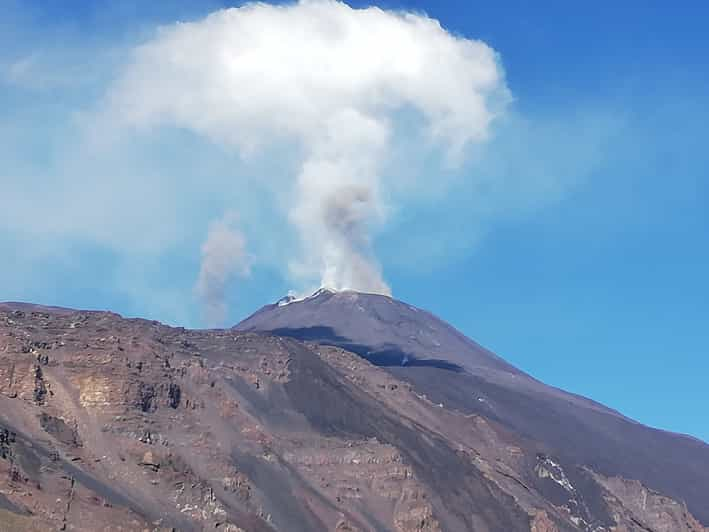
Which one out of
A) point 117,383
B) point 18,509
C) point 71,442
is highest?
point 117,383

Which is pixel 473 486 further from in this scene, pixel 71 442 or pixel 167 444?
pixel 71 442

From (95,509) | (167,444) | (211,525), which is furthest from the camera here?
(167,444)

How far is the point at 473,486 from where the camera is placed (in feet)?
551

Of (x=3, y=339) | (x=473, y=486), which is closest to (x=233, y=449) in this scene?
(x=3, y=339)

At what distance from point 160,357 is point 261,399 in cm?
1505

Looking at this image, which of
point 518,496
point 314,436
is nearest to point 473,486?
point 518,496

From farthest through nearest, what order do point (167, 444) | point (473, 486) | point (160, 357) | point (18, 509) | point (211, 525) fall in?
point (473, 486)
point (160, 357)
point (167, 444)
point (211, 525)
point (18, 509)

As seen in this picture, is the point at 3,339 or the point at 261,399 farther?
the point at 261,399

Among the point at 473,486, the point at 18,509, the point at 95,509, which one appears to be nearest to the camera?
the point at 18,509

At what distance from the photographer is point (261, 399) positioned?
160 metres

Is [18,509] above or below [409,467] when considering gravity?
below

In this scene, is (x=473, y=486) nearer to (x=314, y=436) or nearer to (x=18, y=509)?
(x=314, y=436)

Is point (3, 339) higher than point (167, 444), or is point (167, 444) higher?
point (3, 339)

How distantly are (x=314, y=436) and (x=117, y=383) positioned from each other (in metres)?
28.7
